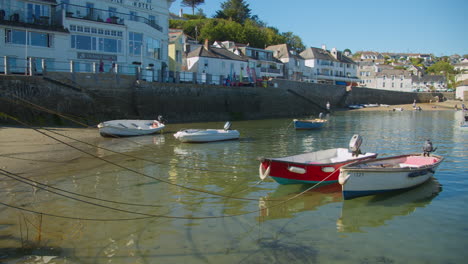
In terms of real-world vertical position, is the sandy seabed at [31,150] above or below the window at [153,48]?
below

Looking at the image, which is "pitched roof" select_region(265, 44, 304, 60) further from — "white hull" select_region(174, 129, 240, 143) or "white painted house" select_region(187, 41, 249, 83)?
"white hull" select_region(174, 129, 240, 143)

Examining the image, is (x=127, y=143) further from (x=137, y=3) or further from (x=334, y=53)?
(x=334, y=53)

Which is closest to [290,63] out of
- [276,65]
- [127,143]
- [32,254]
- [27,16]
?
[276,65]

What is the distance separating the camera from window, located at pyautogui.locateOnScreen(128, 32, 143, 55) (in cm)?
3966

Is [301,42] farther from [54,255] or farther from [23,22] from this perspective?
[54,255]

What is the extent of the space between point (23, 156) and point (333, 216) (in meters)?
14.7

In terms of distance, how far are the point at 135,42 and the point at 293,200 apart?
32509 millimetres

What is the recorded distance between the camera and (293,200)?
12.5m

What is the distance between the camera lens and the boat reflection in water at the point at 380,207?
10502 millimetres

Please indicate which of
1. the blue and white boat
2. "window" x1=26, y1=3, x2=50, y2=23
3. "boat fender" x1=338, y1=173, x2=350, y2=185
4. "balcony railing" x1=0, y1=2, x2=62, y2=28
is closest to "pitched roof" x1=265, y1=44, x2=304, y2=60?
the blue and white boat

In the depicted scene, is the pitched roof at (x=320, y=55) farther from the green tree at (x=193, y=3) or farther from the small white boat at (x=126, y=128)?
the small white boat at (x=126, y=128)

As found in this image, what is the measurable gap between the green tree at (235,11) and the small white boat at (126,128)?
7530 cm

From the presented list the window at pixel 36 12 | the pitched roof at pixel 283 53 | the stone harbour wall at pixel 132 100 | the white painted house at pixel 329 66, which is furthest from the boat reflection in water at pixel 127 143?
the white painted house at pixel 329 66

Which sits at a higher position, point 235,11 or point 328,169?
point 235,11
